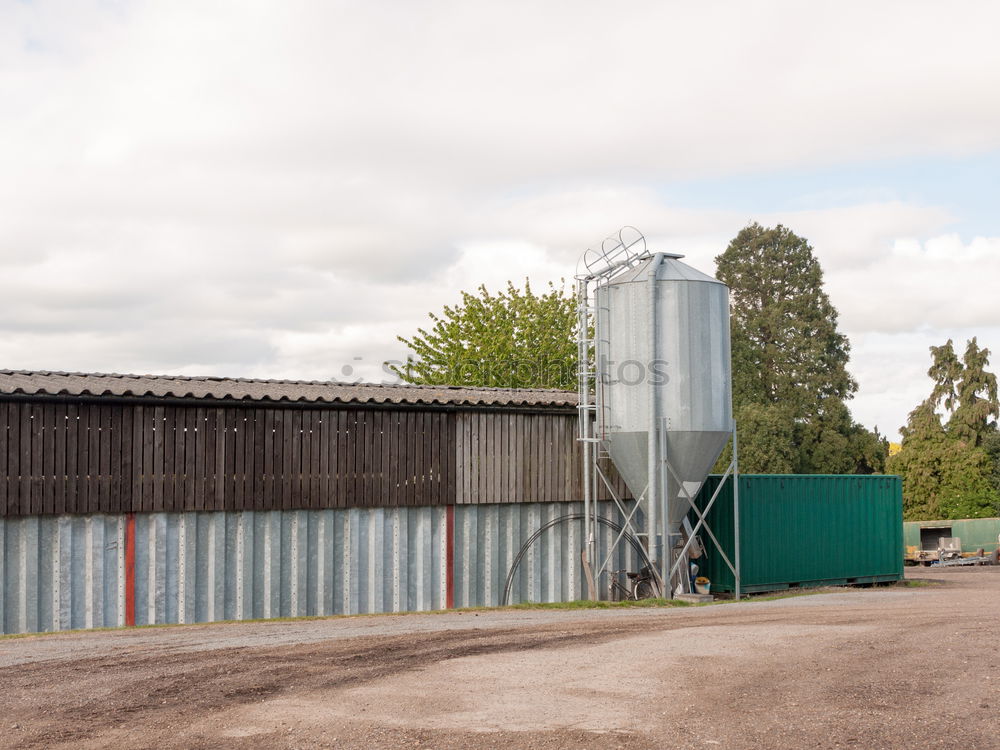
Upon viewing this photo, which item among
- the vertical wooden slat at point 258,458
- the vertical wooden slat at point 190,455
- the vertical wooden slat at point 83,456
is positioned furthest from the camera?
the vertical wooden slat at point 258,458

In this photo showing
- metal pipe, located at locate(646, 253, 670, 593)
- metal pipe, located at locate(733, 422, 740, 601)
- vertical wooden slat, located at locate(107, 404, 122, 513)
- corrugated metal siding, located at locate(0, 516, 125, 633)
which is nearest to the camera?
corrugated metal siding, located at locate(0, 516, 125, 633)

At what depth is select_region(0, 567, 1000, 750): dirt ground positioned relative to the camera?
979 centimetres

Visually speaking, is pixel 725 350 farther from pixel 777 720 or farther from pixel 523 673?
pixel 777 720

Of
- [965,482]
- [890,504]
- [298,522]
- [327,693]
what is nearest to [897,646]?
[327,693]

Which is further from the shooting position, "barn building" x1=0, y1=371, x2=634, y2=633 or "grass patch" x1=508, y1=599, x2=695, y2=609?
"grass patch" x1=508, y1=599, x2=695, y2=609

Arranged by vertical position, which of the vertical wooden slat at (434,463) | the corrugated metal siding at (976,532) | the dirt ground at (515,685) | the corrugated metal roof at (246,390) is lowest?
the corrugated metal siding at (976,532)

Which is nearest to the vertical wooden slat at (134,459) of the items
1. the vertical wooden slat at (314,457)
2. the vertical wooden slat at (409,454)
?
the vertical wooden slat at (314,457)

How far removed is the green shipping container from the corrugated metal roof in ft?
16.0

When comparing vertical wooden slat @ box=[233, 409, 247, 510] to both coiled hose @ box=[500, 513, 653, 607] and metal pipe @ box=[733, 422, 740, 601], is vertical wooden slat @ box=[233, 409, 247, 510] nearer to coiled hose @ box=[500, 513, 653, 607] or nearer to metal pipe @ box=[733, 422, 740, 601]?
coiled hose @ box=[500, 513, 653, 607]

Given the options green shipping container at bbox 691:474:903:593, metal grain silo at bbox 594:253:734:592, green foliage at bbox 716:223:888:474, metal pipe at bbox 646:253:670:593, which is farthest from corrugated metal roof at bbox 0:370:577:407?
green foliage at bbox 716:223:888:474

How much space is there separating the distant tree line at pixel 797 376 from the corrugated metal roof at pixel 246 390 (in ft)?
76.7

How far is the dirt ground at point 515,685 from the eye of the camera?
979cm

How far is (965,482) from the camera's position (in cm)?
5991

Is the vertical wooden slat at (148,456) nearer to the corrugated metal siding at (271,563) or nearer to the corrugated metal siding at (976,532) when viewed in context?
the corrugated metal siding at (271,563)
